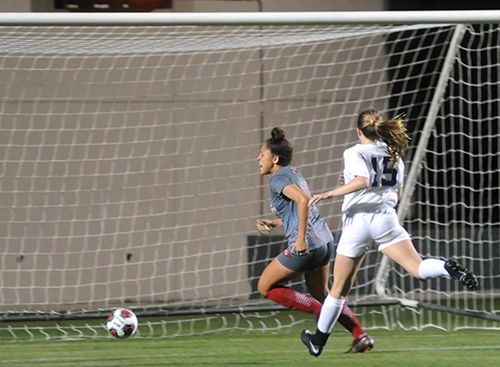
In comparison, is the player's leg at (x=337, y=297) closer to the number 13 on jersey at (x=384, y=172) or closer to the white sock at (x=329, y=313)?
the white sock at (x=329, y=313)

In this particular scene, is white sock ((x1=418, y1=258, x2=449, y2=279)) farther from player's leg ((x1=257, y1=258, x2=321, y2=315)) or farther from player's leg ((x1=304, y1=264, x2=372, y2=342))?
player's leg ((x1=257, y1=258, x2=321, y2=315))

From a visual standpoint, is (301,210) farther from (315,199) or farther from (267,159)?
(267,159)

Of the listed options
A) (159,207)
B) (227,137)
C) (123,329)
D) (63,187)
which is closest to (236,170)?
(227,137)

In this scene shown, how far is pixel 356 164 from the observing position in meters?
4.16

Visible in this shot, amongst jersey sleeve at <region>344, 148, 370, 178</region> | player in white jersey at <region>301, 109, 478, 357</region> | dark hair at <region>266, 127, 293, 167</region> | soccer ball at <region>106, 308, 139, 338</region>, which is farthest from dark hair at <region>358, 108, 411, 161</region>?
soccer ball at <region>106, 308, 139, 338</region>

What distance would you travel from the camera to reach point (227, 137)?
7781mm

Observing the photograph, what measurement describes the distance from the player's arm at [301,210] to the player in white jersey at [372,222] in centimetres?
12

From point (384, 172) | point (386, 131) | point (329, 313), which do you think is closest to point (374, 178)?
point (384, 172)

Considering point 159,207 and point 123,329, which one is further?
point 159,207

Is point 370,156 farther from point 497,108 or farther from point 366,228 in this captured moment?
point 497,108

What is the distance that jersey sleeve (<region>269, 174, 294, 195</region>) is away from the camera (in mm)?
4348

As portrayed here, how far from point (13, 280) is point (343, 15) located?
15.7 feet

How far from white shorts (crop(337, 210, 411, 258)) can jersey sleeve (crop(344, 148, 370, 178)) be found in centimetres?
30

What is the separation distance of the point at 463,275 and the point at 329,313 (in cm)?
86
